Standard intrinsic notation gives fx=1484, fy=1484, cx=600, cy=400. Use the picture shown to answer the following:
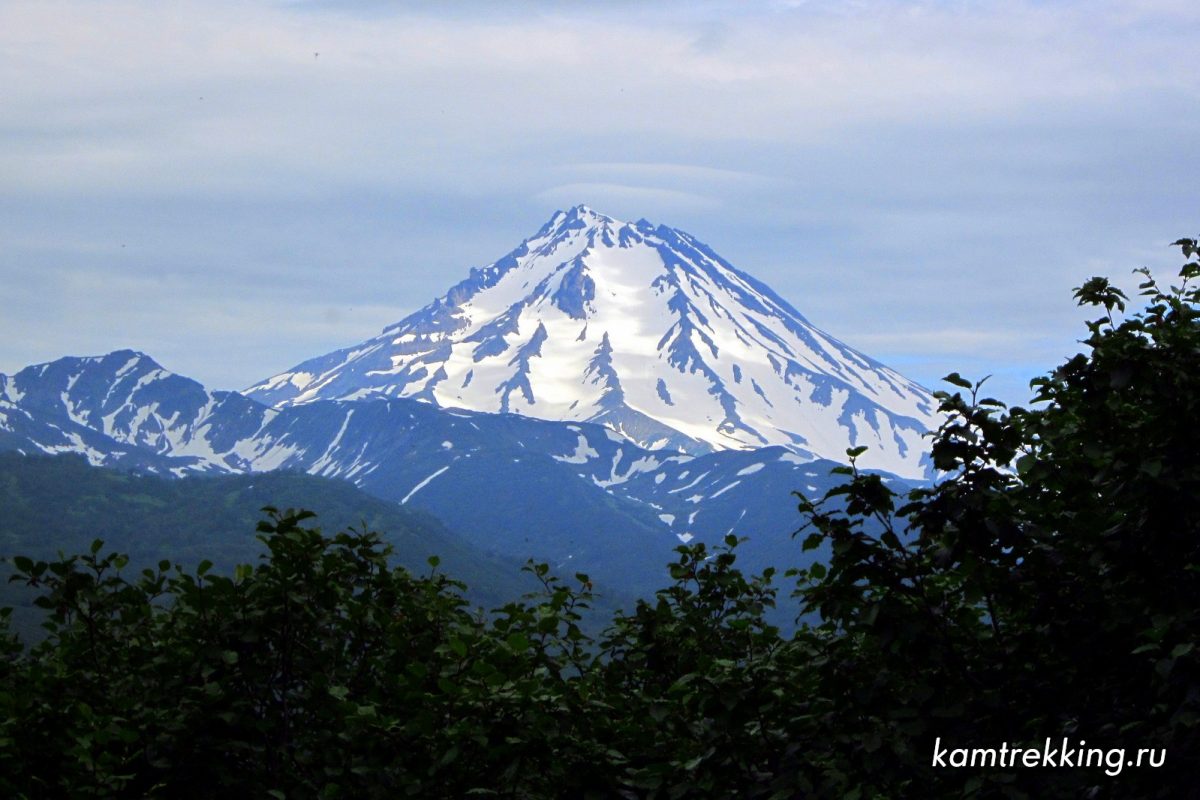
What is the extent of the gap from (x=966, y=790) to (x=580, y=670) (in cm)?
623

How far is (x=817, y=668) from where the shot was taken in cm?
1431

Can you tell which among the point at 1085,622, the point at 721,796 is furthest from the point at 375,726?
the point at 1085,622

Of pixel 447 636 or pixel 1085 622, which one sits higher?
pixel 1085 622

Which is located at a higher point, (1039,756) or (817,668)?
(817,668)

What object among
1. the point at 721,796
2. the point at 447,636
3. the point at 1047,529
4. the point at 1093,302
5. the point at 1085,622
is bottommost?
the point at 721,796

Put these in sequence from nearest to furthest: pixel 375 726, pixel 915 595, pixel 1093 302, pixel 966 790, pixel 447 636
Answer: pixel 966 790, pixel 915 595, pixel 375 726, pixel 1093 302, pixel 447 636

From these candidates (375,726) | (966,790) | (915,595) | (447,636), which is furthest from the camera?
(447,636)

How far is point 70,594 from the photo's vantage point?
17.5 metres

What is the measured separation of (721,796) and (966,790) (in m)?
2.41

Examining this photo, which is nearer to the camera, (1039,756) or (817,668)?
(1039,756)

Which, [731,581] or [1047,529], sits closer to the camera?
[1047,529]

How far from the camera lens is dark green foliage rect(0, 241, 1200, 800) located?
13453 mm

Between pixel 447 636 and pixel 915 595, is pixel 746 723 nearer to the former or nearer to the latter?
pixel 915 595

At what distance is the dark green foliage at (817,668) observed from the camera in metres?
13.5
